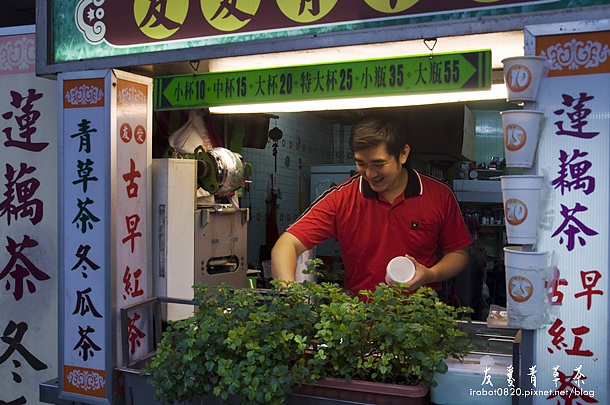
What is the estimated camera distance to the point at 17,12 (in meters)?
6.86

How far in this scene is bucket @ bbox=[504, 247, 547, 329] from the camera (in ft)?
6.77

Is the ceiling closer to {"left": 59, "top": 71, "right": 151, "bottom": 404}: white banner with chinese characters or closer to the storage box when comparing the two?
{"left": 59, "top": 71, "right": 151, "bottom": 404}: white banner with chinese characters

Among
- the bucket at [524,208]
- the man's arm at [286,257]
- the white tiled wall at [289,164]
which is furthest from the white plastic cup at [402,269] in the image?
the white tiled wall at [289,164]

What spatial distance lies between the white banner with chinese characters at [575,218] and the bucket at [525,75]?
34 mm

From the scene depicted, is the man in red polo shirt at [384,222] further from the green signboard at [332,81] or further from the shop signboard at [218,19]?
the shop signboard at [218,19]

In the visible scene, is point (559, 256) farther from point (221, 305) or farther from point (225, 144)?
point (225, 144)

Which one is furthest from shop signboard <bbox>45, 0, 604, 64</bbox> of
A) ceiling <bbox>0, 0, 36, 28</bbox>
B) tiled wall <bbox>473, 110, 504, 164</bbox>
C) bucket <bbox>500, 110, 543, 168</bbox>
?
tiled wall <bbox>473, 110, 504, 164</bbox>

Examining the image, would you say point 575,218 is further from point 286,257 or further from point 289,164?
point 289,164

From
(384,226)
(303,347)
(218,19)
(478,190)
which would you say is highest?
(218,19)

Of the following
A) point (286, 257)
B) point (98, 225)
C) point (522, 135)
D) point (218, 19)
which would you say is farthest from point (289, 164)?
point (522, 135)

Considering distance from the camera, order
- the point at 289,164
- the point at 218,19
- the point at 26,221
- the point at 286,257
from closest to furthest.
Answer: the point at 218,19, the point at 286,257, the point at 26,221, the point at 289,164

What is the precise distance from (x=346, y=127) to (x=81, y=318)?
762 cm

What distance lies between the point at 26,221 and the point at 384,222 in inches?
84.3

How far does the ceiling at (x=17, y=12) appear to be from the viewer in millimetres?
6492
